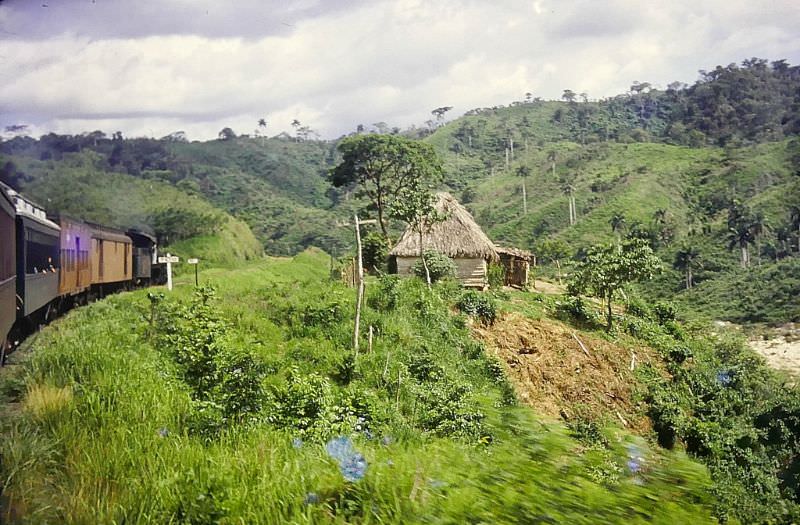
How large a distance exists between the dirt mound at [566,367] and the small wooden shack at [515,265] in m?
6.62

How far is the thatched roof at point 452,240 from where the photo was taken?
18453 mm

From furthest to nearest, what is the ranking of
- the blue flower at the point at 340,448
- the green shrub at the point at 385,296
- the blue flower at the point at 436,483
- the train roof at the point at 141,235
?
the train roof at the point at 141,235 < the green shrub at the point at 385,296 < the blue flower at the point at 340,448 < the blue flower at the point at 436,483

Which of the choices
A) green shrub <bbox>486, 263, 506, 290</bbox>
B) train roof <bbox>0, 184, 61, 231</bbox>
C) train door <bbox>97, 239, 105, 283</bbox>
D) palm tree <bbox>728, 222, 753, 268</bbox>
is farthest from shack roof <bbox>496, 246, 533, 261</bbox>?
train roof <bbox>0, 184, 61, 231</bbox>

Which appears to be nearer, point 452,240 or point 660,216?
point 452,240

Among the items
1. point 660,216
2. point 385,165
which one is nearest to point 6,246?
point 660,216

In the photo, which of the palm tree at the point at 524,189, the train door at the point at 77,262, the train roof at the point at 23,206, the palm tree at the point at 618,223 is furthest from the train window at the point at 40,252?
the palm tree at the point at 524,189

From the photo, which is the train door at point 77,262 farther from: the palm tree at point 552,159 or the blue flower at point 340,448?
the palm tree at point 552,159

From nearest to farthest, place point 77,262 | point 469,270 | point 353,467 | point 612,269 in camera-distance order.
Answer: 1. point 353,467
2. point 77,262
3. point 612,269
4. point 469,270

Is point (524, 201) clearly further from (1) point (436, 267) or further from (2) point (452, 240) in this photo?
(1) point (436, 267)

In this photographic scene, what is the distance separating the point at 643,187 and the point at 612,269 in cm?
1080

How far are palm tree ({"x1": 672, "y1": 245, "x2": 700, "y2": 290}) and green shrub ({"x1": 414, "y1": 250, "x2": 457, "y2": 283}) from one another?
697cm

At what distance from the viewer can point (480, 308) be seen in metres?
12.3

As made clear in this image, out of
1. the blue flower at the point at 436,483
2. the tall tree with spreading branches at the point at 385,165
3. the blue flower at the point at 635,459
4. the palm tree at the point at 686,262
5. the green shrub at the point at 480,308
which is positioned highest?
the tall tree with spreading branches at the point at 385,165

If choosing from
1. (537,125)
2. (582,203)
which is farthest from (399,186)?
(537,125)
